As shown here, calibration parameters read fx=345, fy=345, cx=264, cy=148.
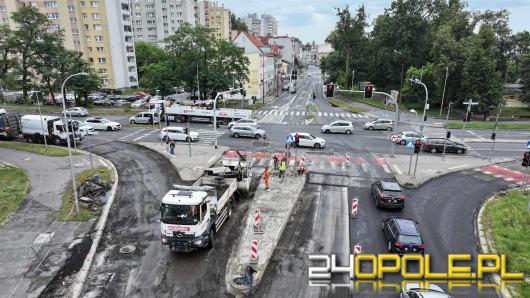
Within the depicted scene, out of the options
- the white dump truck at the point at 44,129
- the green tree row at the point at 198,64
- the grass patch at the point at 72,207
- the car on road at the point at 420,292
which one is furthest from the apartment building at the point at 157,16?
the car on road at the point at 420,292

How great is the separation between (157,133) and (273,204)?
26.3 m

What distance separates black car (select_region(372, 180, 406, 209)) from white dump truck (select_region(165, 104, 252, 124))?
→ 28944 millimetres

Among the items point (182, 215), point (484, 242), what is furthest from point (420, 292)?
point (182, 215)

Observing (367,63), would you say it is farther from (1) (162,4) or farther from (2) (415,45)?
(1) (162,4)

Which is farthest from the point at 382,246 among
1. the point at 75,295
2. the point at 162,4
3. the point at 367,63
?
the point at 162,4

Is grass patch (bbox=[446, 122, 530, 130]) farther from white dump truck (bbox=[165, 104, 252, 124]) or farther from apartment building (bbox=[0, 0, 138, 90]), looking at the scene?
apartment building (bbox=[0, 0, 138, 90])

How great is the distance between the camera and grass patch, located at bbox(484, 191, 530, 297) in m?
15.4

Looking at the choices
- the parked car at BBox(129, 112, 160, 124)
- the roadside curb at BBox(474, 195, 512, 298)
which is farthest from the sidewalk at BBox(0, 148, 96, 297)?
the parked car at BBox(129, 112, 160, 124)

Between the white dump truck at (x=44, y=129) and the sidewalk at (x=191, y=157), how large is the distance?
842 centimetres

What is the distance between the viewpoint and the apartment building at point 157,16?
11762 centimetres

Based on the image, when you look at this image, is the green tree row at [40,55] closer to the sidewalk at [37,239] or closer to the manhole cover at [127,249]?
the sidewalk at [37,239]

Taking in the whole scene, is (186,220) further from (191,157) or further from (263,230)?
(191,157)

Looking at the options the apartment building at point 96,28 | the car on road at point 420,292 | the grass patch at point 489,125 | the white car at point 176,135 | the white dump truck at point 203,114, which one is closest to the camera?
the car on road at point 420,292

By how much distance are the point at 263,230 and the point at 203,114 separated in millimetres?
33105
